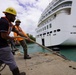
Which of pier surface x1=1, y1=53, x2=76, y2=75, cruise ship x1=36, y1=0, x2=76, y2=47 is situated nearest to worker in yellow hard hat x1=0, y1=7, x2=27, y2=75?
pier surface x1=1, y1=53, x2=76, y2=75

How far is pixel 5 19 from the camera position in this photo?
2.76 meters

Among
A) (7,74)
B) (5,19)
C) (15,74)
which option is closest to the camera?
(5,19)

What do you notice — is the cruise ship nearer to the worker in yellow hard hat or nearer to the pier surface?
the pier surface

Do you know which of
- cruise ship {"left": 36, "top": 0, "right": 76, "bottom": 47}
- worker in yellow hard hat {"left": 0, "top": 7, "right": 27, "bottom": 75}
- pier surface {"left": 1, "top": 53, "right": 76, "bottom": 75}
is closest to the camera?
worker in yellow hard hat {"left": 0, "top": 7, "right": 27, "bottom": 75}

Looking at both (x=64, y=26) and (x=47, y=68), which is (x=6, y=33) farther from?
(x=64, y=26)

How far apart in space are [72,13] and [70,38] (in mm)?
4154

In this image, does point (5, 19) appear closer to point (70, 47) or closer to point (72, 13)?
point (72, 13)

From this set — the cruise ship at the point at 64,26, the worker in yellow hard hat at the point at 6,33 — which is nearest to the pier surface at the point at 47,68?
the worker in yellow hard hat at the point at 6,33

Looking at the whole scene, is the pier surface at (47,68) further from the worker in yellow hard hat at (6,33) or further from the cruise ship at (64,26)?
the cruise ship at (64,26)

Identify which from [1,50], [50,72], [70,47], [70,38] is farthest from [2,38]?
[70,47]

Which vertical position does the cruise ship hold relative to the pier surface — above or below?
above

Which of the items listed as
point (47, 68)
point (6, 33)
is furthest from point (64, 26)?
point (6, 33)

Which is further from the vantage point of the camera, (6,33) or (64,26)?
(64,26)

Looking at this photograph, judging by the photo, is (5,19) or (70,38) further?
(70,38)
